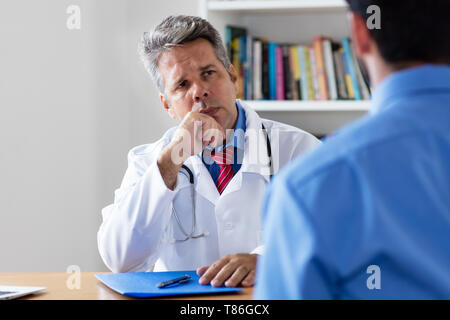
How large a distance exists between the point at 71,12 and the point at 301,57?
A: 100cm

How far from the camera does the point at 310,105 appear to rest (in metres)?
2.52

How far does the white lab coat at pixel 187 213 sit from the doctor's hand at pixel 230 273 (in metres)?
0.32

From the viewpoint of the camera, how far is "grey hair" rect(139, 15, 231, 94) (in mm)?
1777

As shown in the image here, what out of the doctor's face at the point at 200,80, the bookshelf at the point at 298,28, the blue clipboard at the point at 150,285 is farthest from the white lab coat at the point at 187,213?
the bookshelf at the point at 298,28

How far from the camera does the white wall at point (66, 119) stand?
2107 millimetres

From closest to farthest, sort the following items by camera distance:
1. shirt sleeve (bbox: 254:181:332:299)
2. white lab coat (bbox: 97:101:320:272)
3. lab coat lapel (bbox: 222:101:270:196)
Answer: shirt sleeve (bbox: 254:181:332:299) < white lab coat (bbox: 97:101:320:272) < lab coat lapel (bbox: 222:101:270:196)

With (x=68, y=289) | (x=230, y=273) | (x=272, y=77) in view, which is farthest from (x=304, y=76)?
(x=68, y=289)

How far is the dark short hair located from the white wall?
1.70m

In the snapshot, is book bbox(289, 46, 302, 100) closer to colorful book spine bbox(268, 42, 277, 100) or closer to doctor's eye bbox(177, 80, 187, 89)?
colorful book spine bbox(268, 42, 277, 100)

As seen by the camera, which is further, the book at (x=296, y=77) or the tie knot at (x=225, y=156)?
the book at (x=296, y=77)

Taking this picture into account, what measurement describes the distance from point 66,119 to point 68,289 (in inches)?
47.8

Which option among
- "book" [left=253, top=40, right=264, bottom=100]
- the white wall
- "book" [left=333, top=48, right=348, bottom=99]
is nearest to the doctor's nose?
the white wall

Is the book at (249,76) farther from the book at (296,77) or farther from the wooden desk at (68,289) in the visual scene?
the wooden desk at (68,289)

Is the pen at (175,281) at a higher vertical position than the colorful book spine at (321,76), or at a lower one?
lower
